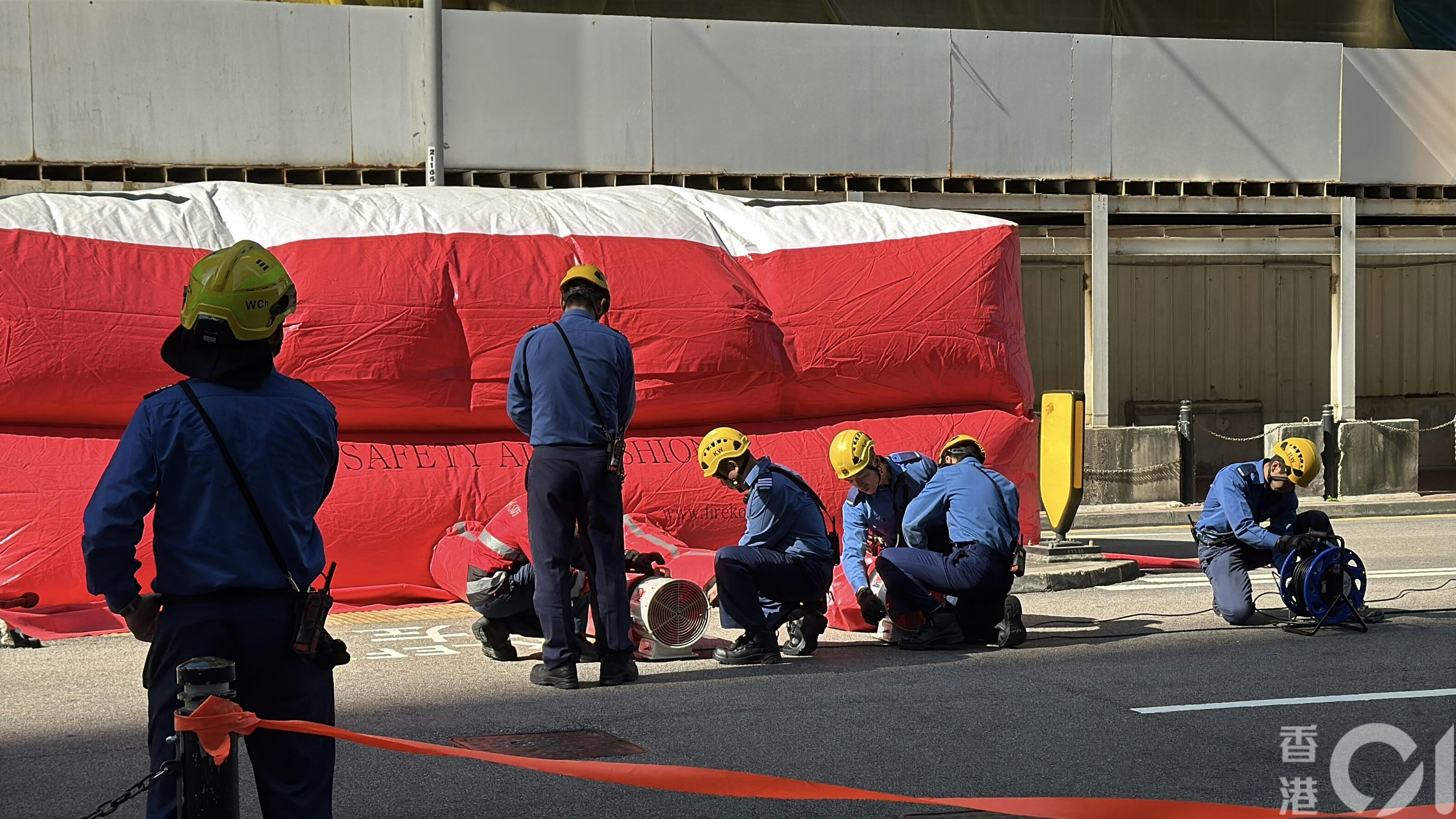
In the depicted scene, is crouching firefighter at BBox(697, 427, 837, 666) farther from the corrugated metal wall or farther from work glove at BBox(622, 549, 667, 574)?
the corrugated metal wall

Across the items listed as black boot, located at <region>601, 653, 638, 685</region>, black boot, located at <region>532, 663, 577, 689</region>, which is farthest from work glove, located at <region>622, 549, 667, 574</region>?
black boot, located at <region>532, 663, 577, 689</region>

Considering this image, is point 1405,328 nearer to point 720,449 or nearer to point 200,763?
point 720,449

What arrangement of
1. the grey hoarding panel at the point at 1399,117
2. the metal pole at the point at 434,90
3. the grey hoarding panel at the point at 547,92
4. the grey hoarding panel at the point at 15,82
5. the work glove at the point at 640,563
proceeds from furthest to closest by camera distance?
the grey hoarding panel at the point at 1399,117 < the grey hoarding panel at the point at 547,92 < the grey hoarding panel at the point at 15,82 < the metal pole at the point at 434,90 < the work glove at the point at 640,563

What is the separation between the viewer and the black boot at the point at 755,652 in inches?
317

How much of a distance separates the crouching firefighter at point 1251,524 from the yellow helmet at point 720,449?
9.91 feet

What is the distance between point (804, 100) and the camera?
17.1m

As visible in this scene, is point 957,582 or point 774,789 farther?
point 957,582

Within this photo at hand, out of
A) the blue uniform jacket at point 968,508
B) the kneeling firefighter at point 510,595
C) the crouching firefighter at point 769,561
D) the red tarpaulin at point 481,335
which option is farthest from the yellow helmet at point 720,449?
the red tarpaulin at point 481,335

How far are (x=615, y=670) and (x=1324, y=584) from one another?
13.1 feet

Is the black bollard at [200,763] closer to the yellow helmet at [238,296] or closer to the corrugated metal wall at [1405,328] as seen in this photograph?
the yellow helmet at [238,296]

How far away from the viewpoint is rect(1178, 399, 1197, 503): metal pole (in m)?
17.1

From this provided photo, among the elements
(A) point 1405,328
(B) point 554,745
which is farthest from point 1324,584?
(A) point 1405,328

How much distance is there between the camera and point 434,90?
14258mm

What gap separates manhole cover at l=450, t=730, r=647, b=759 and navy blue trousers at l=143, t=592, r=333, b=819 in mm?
1995
